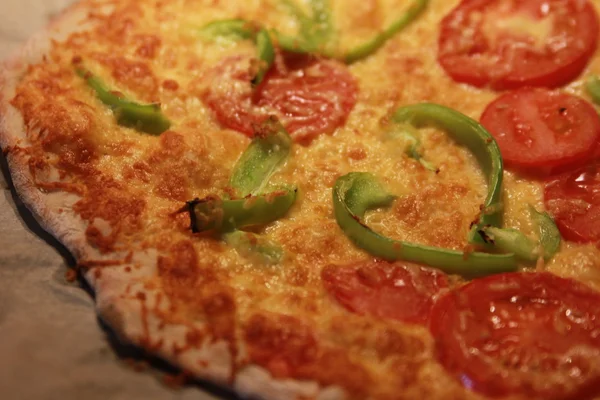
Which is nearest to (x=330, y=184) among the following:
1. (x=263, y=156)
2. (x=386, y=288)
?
(x=263, y=156)

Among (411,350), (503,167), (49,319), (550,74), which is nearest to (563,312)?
(411,350)

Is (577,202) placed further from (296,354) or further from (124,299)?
(124,299)

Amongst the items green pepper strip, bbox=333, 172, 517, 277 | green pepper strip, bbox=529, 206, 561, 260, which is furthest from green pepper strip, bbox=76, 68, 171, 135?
green pepper strip, bbox=529, 206, 561, 260

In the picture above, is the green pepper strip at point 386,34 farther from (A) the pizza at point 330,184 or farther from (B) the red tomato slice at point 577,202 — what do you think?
(B) the red tomato slice at point 577,202

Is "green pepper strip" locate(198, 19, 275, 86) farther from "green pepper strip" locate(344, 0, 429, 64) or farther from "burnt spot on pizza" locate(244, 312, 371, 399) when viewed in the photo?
"burnt spot on pizza" locate(244, 312, 371, 399)

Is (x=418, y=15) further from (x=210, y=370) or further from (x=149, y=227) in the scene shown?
(x=210, y=370)

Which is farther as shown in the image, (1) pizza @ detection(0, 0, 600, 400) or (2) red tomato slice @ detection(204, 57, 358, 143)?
(2) red tomato slice @ detection(204, 57, 358, 143)
